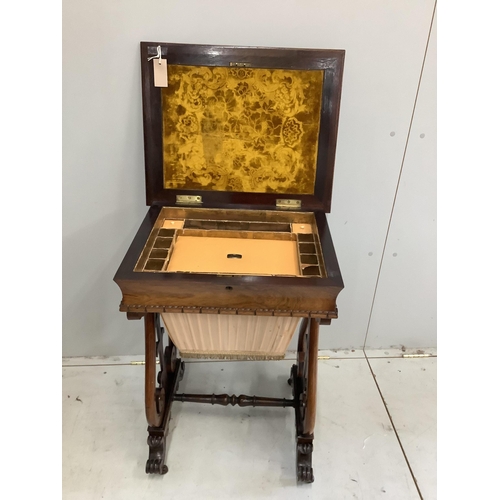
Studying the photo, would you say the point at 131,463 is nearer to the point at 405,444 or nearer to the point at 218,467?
the point at 218,467

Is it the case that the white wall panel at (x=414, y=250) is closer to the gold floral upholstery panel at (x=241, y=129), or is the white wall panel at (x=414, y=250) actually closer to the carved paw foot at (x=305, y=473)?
the gold floral upholstery panel at (x=241, y=129)

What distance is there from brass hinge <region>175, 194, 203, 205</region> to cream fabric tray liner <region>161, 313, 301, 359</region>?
37 cm

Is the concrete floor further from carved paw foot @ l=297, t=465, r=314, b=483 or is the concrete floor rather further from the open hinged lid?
the open hinged lid

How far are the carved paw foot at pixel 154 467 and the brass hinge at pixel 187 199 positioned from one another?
32.3 inches

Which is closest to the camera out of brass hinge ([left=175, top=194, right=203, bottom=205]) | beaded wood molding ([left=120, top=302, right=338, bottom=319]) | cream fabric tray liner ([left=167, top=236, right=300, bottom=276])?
beaded wood molding ([left=120, top=302, right=338, bottom=319])

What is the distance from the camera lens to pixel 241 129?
1.45m

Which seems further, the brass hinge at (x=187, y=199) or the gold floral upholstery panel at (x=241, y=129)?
the brass hinge at (x=187, y=199)

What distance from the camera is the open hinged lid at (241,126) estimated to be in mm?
1362

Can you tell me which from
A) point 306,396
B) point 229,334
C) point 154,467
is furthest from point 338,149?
point 154,467

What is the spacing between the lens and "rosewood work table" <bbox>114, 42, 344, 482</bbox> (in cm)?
133

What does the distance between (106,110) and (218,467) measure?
47.5 inches

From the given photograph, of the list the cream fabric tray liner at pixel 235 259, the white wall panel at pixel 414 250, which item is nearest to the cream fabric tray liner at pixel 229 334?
the cream fabric tray liner at pixel 235 259

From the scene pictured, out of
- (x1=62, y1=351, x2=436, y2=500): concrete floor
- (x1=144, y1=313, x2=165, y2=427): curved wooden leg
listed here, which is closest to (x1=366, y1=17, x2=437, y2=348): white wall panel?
(x1=62, y1=351, x2=436, y2=500): concrete floor

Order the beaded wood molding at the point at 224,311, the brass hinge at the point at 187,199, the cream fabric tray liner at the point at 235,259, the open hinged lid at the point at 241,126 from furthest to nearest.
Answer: the brass hinge at the point at 187,199 < the open hinged lid at the point at 241,126 < the cream fabric tray liner at the point at 235,259 < the beaded wood molding at the point at 224,311
